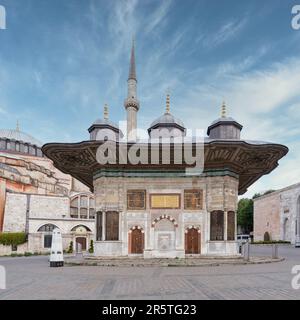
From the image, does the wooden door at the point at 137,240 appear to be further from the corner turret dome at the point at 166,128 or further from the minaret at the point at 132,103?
the minaret at the point at 132,103

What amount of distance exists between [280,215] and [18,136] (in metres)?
47.5

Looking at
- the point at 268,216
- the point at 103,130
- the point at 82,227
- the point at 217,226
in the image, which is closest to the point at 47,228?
the point at 82,227

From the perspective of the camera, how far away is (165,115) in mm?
26484

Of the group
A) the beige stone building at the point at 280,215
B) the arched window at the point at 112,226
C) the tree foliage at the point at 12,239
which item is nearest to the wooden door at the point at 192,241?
the arched window at the point at 112,226

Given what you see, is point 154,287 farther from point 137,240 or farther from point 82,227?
point 82,227

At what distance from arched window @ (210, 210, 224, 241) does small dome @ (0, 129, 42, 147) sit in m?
51.0

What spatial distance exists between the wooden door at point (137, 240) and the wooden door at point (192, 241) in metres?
2.49

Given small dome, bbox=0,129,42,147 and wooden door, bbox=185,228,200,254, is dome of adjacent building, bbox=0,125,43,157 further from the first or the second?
wooden door, bbox=185,228,200,254

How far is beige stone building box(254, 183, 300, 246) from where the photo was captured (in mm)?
44125

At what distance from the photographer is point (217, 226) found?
18203 millimetres

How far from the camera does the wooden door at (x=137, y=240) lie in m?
18.7
